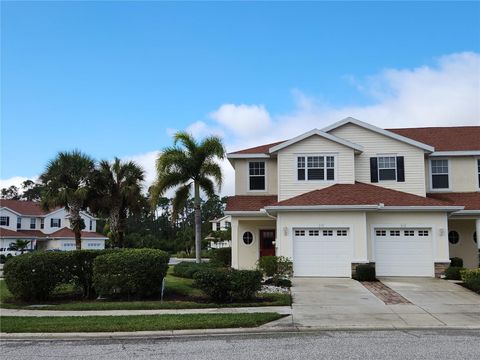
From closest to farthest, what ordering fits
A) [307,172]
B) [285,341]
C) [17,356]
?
[17,356], [285,341], [307,172]

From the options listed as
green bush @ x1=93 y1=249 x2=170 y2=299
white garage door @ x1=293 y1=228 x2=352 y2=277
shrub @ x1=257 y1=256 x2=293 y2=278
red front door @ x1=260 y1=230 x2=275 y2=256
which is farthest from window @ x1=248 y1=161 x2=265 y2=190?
green bush @ x1=93 y1=249 x2=170 y2=299

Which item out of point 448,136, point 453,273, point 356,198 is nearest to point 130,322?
point 356,198

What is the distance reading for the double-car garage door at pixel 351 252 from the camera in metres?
19.8

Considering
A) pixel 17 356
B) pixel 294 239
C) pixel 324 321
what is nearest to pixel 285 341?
pixel 324 321

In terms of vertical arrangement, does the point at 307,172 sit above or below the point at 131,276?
above

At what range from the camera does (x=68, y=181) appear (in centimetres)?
2983

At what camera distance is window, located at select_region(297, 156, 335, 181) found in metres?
23.1

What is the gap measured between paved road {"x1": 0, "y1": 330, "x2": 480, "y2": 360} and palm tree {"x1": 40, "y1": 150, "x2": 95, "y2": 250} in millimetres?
20841

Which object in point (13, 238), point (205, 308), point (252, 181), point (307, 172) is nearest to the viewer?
point (205, 308)

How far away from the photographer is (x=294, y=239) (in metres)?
20.1

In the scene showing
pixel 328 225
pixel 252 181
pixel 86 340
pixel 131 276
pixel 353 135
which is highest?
pixel 353 135

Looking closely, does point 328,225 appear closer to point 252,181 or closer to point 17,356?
point 252,181

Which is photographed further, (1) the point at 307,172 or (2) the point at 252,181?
(2) the point at 252,181

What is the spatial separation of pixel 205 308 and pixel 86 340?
3879mm
